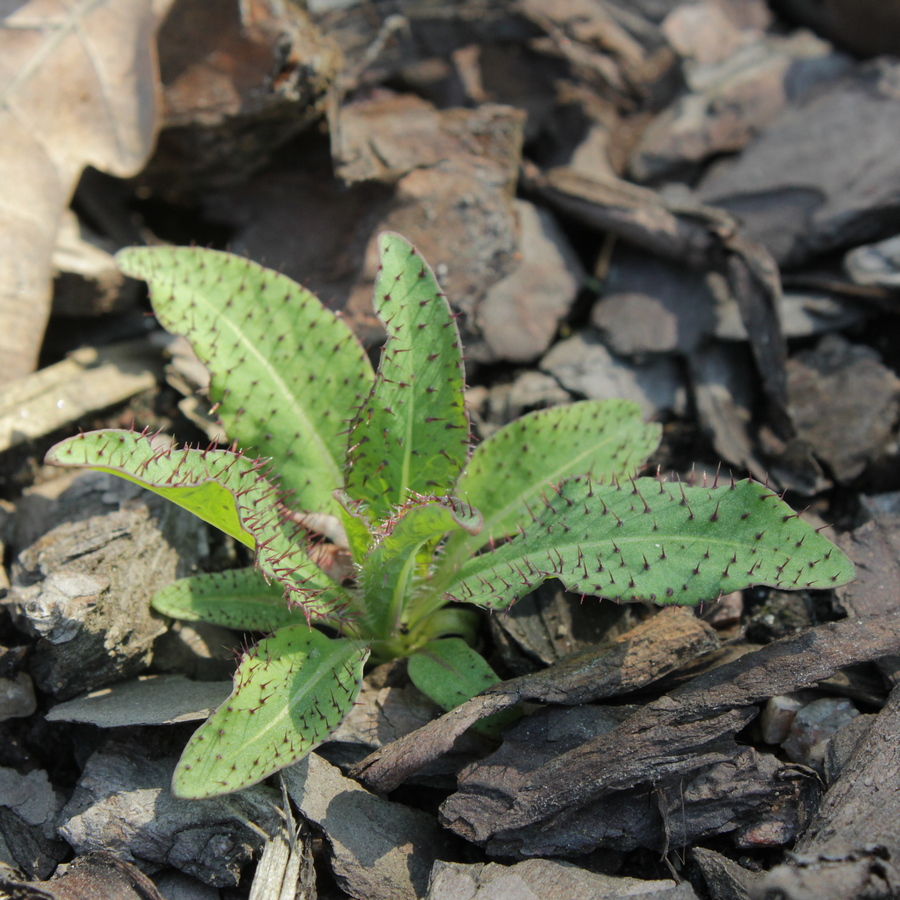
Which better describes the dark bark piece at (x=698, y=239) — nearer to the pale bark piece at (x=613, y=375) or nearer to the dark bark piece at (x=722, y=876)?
the pale bark piece at (x=613, y=375)

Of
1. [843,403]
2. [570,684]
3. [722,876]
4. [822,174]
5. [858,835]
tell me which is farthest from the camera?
[822,174]

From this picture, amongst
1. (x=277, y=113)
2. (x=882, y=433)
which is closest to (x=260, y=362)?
(x=277, y=113)

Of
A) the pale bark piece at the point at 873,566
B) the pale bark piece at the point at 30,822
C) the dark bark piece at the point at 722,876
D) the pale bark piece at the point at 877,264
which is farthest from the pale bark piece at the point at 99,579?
the pale bark piece at the point at 877,264

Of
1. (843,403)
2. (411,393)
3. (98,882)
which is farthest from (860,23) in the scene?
(98,882)

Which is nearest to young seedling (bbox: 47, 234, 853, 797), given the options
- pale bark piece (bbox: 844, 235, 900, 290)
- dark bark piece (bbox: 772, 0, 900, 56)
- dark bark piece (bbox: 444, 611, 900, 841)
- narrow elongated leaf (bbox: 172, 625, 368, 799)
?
narrow elongated leaf (bbox: 172, 625, 368, 799)

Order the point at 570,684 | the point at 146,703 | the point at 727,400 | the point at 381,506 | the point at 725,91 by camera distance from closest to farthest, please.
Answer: the point at 570,684 < the point at 146,703 < the point at 381,506 < the point at 727,400 < the point at 725,91

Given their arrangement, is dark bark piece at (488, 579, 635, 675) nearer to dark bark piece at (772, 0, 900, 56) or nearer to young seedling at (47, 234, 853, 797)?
young seedling at (47, 234, 853, 797)

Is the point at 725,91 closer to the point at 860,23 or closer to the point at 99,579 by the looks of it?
the point at 860,23
